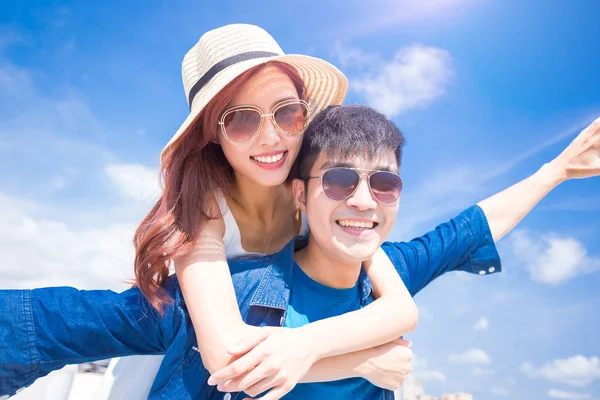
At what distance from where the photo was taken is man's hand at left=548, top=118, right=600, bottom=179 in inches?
191

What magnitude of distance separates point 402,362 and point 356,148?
1.16 meters

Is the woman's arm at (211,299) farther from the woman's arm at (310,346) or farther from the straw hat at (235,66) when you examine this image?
the straw hat at (235,66)

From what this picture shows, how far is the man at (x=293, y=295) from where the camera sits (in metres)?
3.11

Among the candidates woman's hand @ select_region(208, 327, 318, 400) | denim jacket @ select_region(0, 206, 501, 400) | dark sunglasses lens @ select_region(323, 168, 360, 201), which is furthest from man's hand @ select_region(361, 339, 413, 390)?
dark sunglasses lens @ select_region(323, 168, 360, 201)

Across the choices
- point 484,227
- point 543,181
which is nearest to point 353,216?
point 484,227

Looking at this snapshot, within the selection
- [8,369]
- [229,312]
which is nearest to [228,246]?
[229,312]

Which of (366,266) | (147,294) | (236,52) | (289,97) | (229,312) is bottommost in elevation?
(229,312)

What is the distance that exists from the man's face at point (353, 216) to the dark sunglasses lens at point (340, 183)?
2 centimetres

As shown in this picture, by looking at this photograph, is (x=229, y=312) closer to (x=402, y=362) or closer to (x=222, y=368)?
(x=222, y=368)

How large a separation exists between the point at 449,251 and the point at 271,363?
2.19 meters

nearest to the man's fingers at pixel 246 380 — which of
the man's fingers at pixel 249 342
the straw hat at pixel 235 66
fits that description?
the man's fingers at pixel 249 342

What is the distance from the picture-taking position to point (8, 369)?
3.32 meters

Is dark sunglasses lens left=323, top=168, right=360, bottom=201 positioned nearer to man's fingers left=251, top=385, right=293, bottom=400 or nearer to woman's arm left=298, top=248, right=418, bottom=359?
woman's arm left=298, top=248, right=418, bottom=359

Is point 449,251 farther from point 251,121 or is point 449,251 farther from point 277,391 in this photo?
point 277,391
